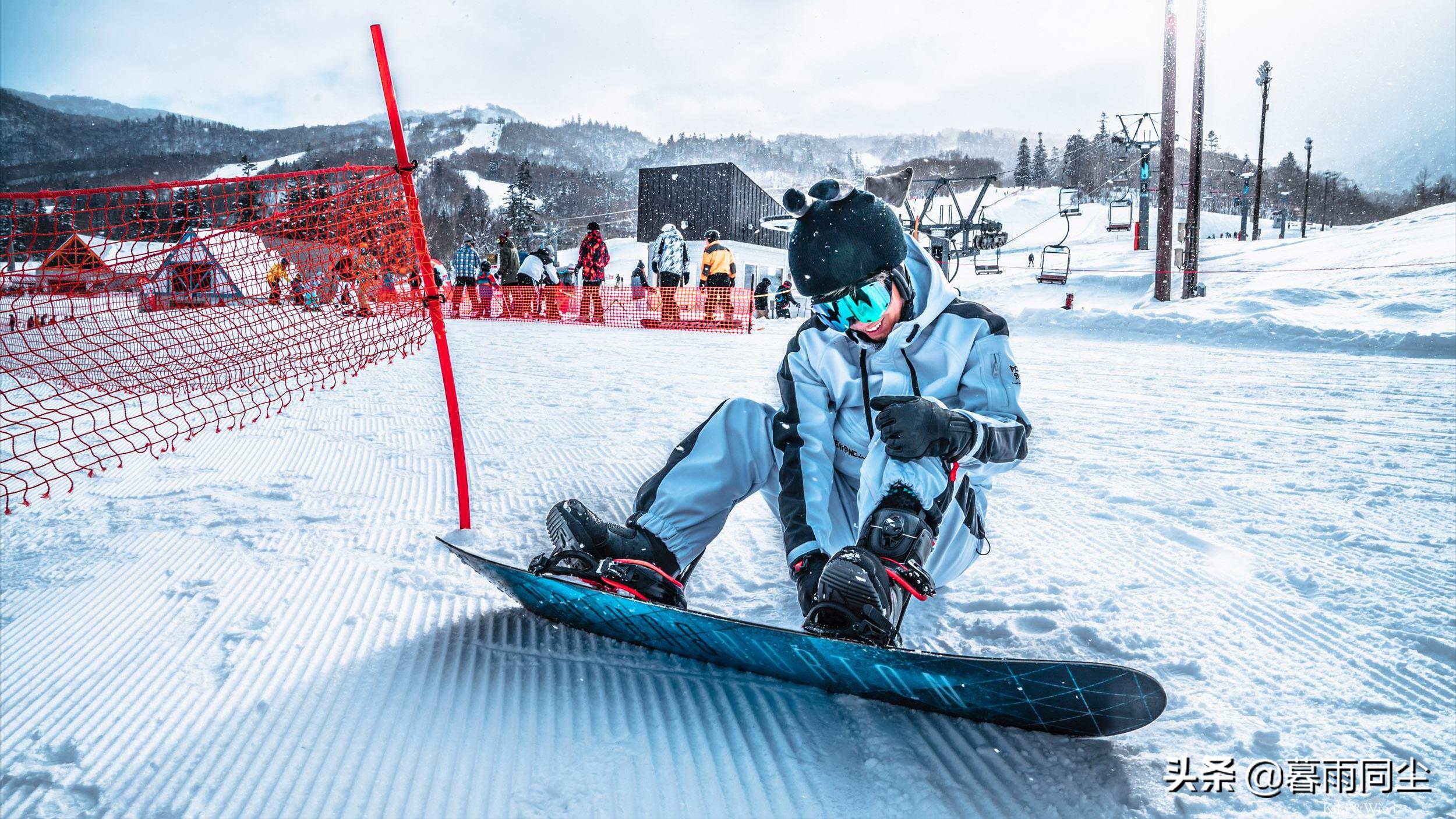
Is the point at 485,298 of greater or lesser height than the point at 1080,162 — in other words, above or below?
below

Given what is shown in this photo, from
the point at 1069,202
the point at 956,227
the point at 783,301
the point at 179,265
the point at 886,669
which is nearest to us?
the point at 886,669

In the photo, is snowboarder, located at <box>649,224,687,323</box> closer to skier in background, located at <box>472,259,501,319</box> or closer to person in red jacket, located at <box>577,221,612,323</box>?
person in red jacket, located at <box>577,221,612,323</box>

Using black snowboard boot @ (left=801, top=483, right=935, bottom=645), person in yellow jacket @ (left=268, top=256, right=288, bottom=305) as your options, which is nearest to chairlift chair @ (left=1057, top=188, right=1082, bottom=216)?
person in yellow jacket @ (left=268, top=256, right=288, bottom=305)

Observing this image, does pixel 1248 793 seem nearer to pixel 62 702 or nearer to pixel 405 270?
pixel 62 702

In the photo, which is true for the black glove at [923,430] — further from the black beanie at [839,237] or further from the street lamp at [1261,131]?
the street lamp at [1261,131]

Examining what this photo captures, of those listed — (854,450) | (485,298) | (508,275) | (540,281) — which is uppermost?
(508,275)

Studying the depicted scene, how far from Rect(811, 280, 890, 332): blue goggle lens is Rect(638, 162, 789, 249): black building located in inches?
1529

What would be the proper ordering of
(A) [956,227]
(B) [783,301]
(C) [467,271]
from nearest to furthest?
(C) [467,271]
(A) [956,227]
(B) [783,301]

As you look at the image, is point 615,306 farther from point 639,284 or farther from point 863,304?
point 863,304

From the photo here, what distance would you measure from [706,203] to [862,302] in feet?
135

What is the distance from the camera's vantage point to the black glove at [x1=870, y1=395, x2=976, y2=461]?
153 cm

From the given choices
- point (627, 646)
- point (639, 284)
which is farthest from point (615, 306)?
point (627, 646)

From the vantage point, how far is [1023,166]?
338 feet

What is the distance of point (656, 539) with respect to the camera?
1846 millimetres
